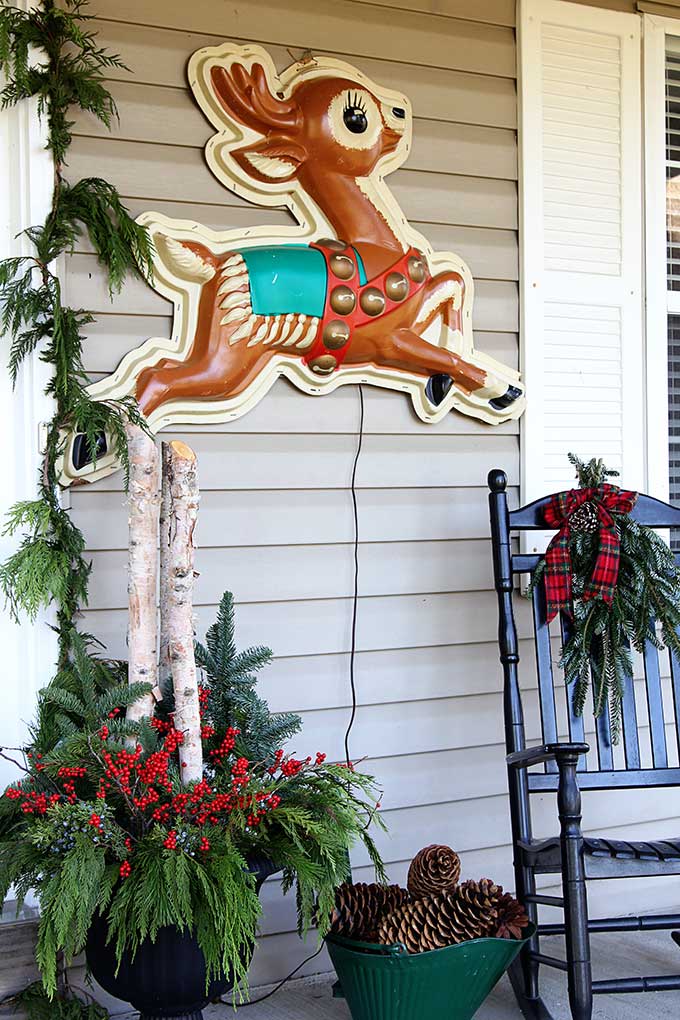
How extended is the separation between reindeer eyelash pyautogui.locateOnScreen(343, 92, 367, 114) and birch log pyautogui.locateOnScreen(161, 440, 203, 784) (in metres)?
1.07

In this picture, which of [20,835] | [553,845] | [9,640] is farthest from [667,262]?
[20,835]

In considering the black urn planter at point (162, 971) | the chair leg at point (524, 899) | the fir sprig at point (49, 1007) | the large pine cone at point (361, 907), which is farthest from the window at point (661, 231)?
the fir sprig at point (49, 1007)

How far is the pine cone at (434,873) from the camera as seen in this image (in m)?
2.35

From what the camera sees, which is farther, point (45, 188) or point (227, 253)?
point (227, 253)

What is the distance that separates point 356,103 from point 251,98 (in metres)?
0.27

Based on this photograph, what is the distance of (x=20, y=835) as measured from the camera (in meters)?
1.90

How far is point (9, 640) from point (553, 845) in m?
1.23

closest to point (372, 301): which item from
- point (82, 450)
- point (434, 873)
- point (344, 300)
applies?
point (344, 300)

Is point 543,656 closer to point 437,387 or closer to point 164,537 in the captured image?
point 437,387

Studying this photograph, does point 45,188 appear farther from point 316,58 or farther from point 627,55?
point 627,55

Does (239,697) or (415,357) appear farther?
(415,357)

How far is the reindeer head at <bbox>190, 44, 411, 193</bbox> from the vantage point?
8.24 ft

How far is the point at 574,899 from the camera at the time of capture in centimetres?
217

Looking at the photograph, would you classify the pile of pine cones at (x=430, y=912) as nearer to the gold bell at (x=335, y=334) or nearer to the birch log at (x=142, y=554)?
the birch log at (x=142, y=554)
